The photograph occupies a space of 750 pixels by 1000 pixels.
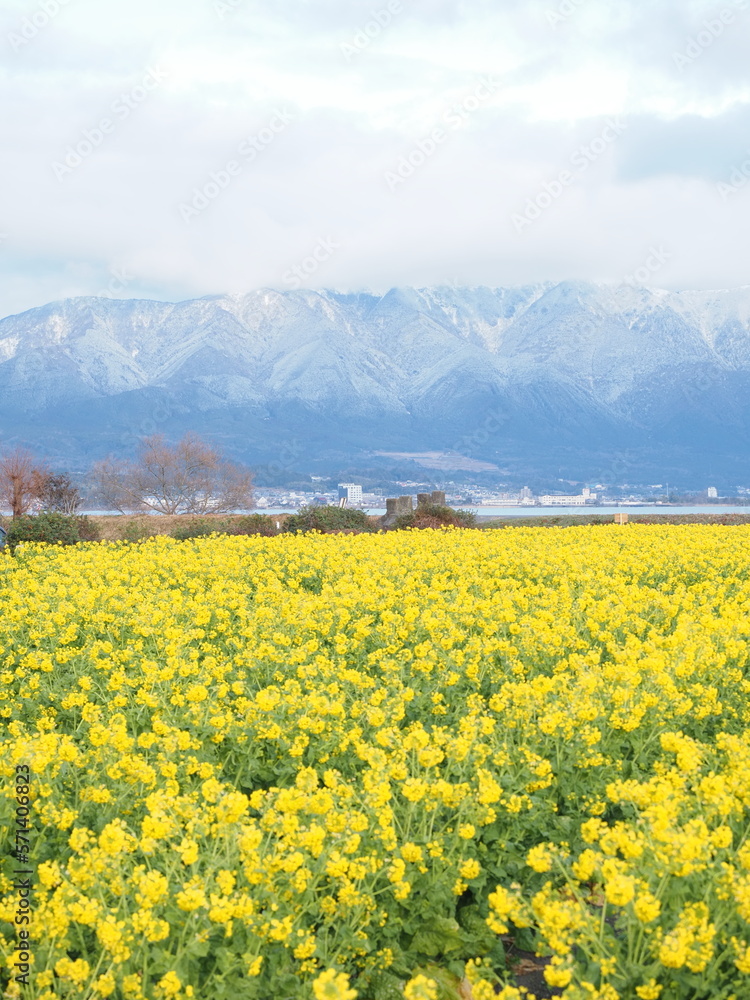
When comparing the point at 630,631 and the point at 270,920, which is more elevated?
the point at 630,631

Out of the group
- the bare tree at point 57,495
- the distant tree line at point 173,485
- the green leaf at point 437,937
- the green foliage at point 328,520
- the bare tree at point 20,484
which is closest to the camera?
the green leaf at point 437,937

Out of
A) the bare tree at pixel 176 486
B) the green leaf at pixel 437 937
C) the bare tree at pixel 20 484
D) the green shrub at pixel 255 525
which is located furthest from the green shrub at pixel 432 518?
the green leaf at pixel 437 937

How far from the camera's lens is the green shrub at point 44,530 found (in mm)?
20391

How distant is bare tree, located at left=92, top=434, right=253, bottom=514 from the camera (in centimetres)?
4116

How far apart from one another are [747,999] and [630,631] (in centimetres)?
425

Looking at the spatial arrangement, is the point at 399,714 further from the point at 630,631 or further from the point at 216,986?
the point at 630,631

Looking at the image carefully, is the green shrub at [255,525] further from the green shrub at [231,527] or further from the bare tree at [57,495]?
the bare tree at [57,495]

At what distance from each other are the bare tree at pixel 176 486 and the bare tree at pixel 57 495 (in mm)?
8439

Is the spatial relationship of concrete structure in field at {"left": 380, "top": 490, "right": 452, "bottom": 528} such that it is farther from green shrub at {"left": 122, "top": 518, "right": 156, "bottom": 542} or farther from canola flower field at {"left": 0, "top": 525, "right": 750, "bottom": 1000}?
canola flower field at {"left": 0, "top": 525, "right": 750, "bottom": 1000}

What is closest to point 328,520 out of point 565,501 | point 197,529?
point 197,529

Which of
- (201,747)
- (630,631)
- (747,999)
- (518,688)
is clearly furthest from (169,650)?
(747,999)

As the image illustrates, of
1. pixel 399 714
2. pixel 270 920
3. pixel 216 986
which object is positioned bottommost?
pixel 216 986

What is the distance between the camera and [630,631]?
290 inches

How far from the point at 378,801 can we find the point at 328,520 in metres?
19.0
